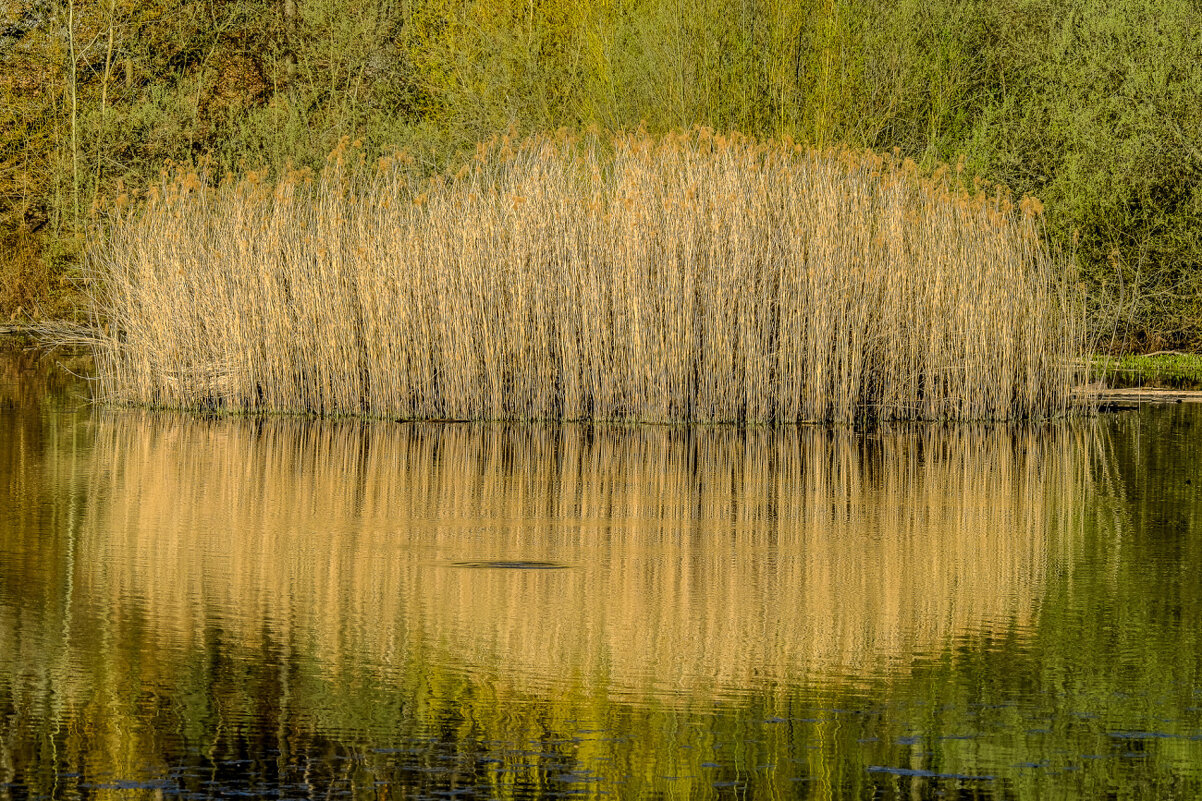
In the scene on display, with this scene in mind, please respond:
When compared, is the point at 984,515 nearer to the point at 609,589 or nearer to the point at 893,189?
the point at 609,589

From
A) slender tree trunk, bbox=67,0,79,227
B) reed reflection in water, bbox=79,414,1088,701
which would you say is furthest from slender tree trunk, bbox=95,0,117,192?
reed reflection in water, bbox=79,414,1088,701

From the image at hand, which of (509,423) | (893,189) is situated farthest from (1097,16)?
(509,423)

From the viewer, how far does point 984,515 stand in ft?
33.9

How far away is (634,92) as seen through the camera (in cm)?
2270

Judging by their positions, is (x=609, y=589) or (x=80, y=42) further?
(x=80, y=42)

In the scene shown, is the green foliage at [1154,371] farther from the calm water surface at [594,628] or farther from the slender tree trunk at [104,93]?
the slender tree trunk at [104,93]

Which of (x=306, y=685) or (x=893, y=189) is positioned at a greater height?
(x=893, y=189)

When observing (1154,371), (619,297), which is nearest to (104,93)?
(619,297)

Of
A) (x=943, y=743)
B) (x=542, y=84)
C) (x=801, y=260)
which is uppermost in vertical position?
(x=542, y=84)

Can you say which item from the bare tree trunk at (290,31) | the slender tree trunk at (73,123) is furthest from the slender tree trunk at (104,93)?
the bare tree trunk at (290,31)

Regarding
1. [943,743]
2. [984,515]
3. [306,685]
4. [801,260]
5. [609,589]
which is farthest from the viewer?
[801,260]

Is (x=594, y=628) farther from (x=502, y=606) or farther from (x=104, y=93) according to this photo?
(x=104, y=93)

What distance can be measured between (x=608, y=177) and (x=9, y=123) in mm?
16576

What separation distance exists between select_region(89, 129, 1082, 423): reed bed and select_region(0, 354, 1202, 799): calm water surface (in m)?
2.76
